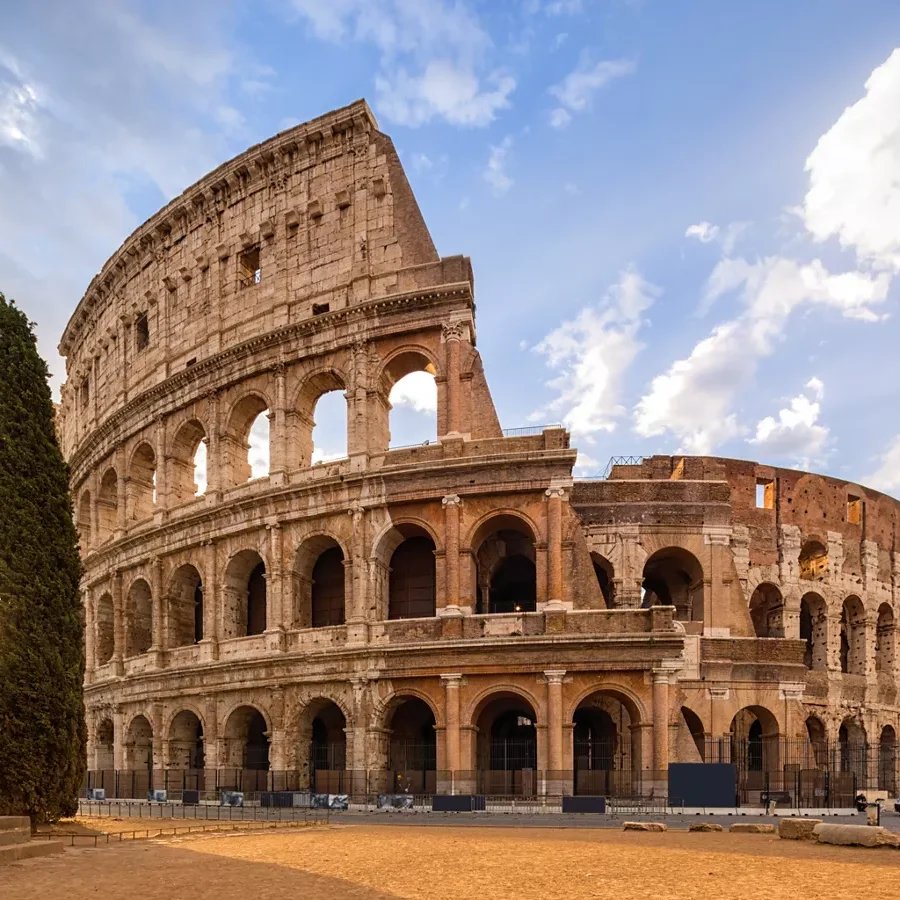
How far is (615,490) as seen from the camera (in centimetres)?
2709

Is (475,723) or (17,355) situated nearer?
(17,355)

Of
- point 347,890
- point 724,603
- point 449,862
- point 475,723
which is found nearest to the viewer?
point 347,890

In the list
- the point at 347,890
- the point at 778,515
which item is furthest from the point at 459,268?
the point at 347,890

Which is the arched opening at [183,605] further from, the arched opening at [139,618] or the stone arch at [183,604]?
the arched opening at [139,618]

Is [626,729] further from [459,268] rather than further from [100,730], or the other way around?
[100,730]

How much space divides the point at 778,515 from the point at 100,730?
23.0 m

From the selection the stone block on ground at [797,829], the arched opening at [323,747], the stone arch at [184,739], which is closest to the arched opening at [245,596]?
the stone arch at [184,739]

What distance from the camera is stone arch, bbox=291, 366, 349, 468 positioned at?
1015 inches

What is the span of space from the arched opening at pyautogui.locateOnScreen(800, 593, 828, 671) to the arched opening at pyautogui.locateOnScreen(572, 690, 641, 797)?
10.5m

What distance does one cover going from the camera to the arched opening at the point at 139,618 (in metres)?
29.3

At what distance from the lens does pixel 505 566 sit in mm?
26625

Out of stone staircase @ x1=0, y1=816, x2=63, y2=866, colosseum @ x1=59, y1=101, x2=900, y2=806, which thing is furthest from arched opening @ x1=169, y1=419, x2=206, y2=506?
stone staircase @ x1=0, y1=816, x2=63, y2=866

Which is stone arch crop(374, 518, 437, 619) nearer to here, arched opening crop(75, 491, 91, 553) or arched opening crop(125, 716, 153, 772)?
arched opening crop(125, 716, 153, 772)

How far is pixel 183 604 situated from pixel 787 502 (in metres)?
19.6
